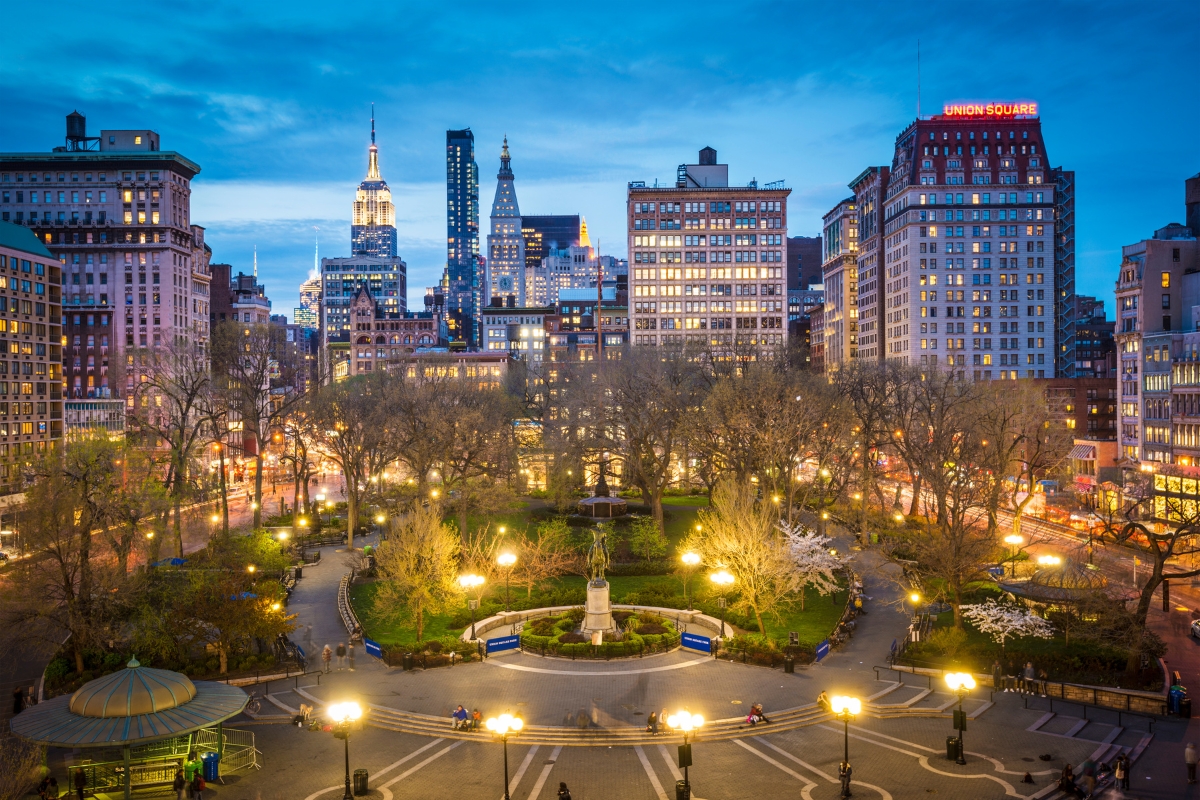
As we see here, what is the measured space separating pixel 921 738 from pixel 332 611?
108 feet

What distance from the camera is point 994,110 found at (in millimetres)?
136875

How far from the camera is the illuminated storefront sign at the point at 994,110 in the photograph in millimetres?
136000

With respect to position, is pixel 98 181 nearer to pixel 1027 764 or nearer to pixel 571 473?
pixel 571 473

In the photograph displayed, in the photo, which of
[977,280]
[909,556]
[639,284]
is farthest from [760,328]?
[909,556]

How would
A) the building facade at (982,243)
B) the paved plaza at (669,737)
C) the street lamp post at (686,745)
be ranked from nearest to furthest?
the street lamp post at (686,745) → the paved plaza at (669,737) → the building facade at (982,243)

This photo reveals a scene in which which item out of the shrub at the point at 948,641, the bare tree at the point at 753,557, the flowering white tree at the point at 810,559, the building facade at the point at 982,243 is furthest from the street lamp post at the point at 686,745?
the building facade at the point at 982,243

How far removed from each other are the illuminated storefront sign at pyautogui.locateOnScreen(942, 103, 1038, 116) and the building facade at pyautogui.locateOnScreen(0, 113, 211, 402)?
12166cm

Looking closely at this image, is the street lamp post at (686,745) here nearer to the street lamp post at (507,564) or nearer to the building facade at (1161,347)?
the street lamp post at (507,564)

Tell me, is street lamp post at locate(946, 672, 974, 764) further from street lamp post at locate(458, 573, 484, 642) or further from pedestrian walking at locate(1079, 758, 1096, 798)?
street lamp post at locate(458, 573, 484, 642)

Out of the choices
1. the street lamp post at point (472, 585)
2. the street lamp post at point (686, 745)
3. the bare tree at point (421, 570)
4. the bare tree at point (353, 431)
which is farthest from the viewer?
the bare tree at point (353, 431)

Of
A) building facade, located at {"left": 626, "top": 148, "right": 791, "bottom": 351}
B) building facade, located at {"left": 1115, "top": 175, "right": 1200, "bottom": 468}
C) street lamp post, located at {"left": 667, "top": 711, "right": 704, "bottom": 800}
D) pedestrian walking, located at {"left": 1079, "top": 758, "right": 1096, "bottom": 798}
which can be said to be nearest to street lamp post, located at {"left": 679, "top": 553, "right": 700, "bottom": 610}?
street lamp post, located at {"left": 667, "top": 711, "right": 704, "bottom": 800}

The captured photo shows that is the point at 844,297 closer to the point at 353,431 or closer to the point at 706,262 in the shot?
the point at 706,262

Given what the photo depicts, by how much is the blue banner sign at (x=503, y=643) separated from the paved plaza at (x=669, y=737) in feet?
3.00

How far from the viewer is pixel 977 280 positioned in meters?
135
